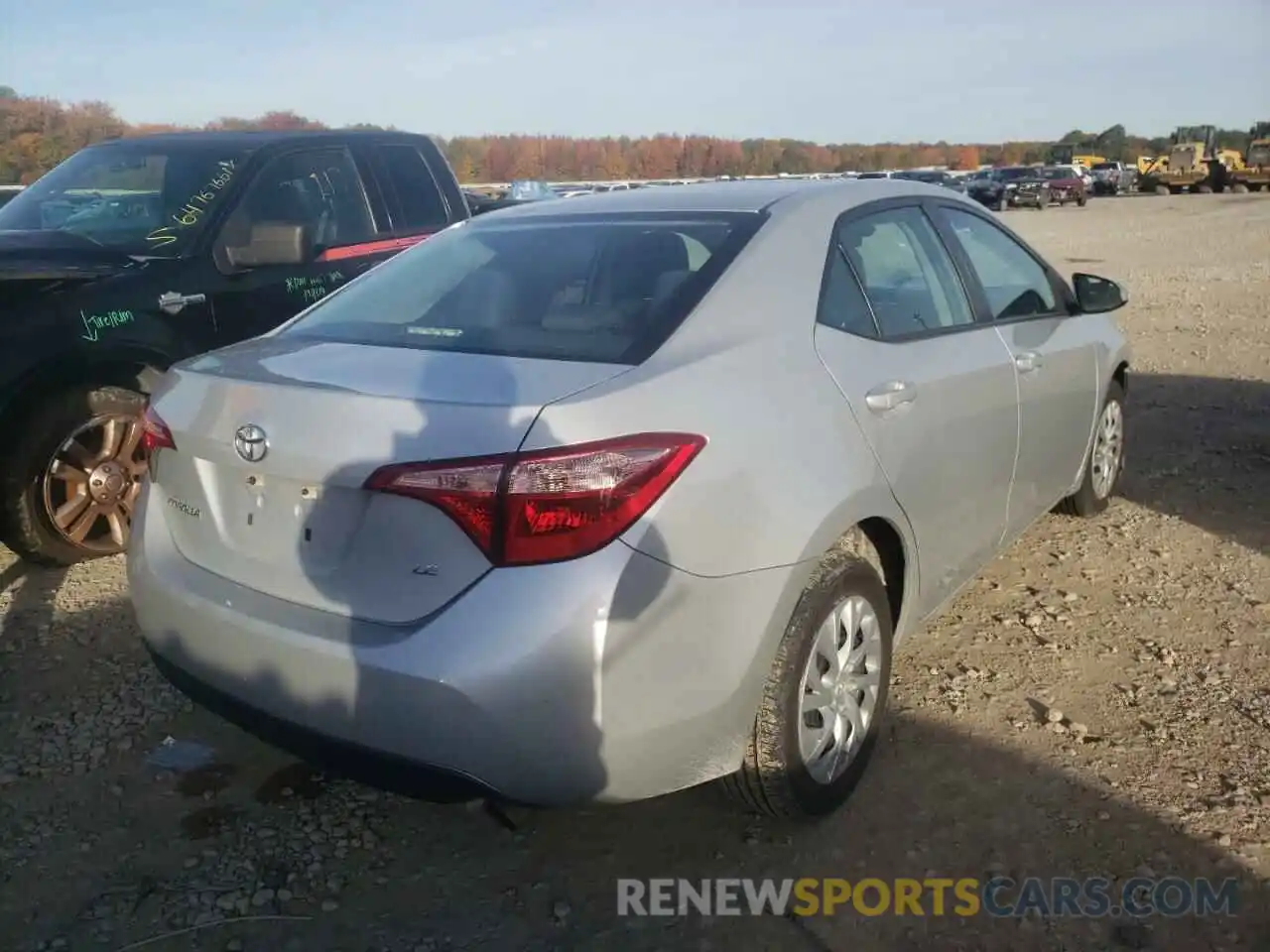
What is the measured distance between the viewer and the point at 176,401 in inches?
107

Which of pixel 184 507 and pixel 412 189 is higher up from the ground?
pixel 412 189

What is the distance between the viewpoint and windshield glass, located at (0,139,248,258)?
16.6 feet

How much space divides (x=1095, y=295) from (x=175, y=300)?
395 cm

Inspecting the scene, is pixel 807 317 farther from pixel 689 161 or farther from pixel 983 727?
pixel 689 161

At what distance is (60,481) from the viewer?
→ 4645 millimetres

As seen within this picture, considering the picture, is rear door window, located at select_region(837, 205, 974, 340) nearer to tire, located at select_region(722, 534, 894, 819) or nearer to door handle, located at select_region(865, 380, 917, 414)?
door handle, located at select_region(865, 380, 917, 414)

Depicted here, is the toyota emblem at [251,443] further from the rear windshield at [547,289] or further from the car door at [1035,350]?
the car door at [1035,350]

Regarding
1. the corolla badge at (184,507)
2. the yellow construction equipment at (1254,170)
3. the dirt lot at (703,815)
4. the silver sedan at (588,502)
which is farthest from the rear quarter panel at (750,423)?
the yellow construction equipment at (1254,170)

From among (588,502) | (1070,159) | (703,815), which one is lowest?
(703,815)

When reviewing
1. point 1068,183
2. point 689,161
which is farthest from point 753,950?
point 689,161

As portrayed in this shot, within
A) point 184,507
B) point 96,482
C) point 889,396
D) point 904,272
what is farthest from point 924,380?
point 96,482

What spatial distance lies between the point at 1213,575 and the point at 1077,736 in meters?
1.69

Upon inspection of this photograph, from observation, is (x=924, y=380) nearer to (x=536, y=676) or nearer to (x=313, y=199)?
(x=536, y=676)

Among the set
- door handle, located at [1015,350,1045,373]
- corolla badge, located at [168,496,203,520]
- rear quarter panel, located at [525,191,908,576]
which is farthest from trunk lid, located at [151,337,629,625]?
door handle, located at [1015,350,1045,373]
